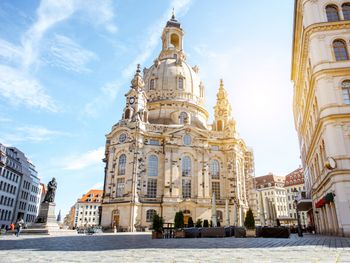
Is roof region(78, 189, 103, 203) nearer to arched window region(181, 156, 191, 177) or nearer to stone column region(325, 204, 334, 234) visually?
arched window region(181, 156, 191, 177)

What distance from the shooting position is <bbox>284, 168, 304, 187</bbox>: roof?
90.4 m

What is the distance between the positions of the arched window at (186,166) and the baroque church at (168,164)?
93 mm

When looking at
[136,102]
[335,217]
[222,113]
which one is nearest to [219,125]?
[222,113]

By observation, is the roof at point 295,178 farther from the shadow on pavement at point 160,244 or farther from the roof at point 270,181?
the shadow on pavement at point 160,244

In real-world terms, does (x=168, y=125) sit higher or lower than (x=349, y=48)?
higher

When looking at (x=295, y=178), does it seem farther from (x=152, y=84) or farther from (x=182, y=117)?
(x=152, y=84)

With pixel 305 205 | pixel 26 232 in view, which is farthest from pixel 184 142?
pixel 26 232

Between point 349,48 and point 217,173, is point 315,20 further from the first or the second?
point 217,173

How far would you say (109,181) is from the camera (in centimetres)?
5034

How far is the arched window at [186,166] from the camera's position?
52.3 m

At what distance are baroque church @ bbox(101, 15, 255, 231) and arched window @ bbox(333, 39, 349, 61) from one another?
26.5 m

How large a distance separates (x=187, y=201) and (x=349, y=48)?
3387 cm

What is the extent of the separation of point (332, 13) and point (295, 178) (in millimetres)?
75564

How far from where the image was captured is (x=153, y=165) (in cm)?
5188
